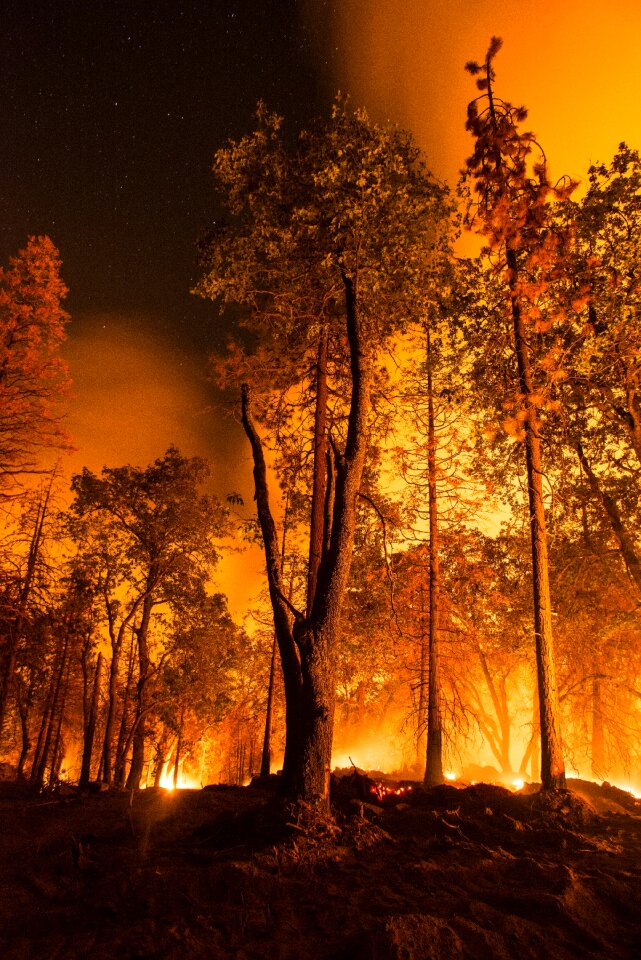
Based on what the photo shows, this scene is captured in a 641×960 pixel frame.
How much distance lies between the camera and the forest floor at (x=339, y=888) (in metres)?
3.84

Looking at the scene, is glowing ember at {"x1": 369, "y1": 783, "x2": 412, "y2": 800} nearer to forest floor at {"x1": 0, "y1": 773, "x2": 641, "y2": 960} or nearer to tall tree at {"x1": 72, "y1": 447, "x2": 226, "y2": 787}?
forest floor at {"x1": 0, "y1": 773, "x2": 641, "y2": 960}

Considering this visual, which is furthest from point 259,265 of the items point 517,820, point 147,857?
point 517,820

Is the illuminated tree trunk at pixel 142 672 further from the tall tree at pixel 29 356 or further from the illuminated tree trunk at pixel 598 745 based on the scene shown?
the illuminated tree trunk at pixel 598 745

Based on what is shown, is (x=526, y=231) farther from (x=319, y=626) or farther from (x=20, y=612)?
(x=20, y=612)

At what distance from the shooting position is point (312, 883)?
5.05m

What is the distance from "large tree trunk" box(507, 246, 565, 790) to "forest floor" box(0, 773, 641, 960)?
0.84 meters

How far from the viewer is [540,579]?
10617mm

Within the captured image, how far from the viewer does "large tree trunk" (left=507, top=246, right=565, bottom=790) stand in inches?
371

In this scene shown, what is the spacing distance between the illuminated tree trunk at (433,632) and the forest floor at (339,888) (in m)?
5.99

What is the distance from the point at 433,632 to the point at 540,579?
5.35 m

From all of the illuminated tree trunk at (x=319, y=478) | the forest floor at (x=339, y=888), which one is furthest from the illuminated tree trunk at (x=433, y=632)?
the forest floor at (x=339, y=888)

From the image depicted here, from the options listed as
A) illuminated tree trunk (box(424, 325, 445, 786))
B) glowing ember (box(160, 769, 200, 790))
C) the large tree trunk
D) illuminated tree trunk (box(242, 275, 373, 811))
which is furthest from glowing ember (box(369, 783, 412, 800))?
glowing ember (box(160, 769, 200, 790))

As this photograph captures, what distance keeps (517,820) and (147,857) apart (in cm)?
574

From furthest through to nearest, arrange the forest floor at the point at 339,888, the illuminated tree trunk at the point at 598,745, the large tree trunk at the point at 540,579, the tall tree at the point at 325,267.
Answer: the illuminated tree trunk at the point at 598,745 → the large tree trunk at the point at 540,579 → the tall tree at the point at 325,267 → the forest floor at the point at 339,888
